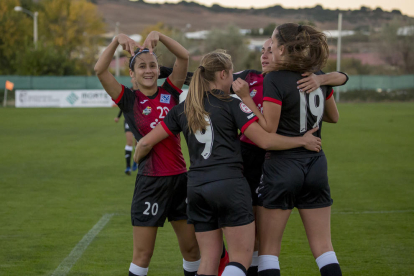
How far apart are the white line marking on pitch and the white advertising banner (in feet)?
97.6

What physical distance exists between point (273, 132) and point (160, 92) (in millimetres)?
1132

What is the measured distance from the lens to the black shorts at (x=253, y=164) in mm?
4078

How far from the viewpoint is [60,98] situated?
35.9m

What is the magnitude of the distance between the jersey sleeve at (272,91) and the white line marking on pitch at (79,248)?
284 centimetres

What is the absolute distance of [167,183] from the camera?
4.12 meters

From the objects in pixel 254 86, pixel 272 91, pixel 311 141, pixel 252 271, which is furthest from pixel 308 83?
pixel 252 271

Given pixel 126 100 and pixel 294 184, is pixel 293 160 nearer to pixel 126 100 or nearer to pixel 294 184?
pixel 294 184

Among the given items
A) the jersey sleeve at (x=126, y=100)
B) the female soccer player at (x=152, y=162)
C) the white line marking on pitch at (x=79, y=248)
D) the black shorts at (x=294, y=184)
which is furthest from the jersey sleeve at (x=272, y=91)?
the white line marking on pitch at (x=79, y=248)

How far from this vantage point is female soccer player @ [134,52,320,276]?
138 inches

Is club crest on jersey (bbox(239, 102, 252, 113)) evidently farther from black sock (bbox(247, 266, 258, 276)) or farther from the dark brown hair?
black sock (bbox(247, 266, 258, 276))

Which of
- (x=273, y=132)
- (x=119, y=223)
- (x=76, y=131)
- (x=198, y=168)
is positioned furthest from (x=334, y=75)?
(x=76, y=131)

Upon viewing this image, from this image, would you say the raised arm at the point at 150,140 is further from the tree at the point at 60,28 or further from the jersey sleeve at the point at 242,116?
the tree at the point at 60,28

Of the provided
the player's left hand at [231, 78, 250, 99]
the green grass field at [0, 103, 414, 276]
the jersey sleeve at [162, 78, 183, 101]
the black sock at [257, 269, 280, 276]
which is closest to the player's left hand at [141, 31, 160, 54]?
the jersey sleeve at [162, 78, 183, 101]

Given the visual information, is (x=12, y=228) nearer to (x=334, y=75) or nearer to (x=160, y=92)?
(x=160, y=92)
